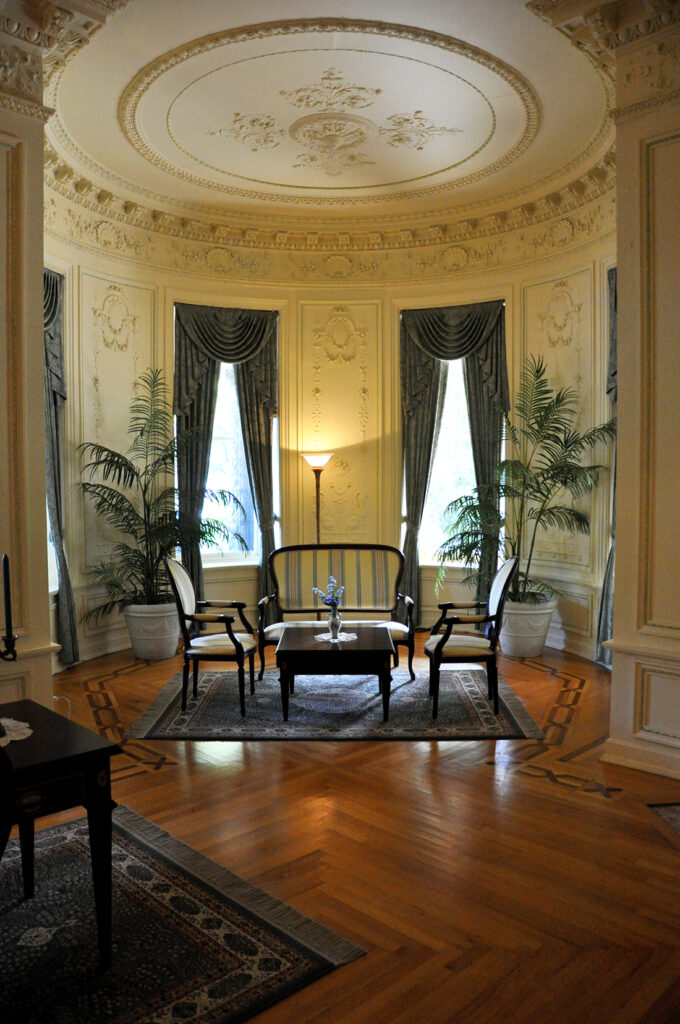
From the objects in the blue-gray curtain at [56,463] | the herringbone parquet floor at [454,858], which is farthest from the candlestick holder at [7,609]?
the blue-gray curtain at [56,463]

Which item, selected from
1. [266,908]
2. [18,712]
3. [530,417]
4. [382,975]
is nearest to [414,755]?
[266,908]

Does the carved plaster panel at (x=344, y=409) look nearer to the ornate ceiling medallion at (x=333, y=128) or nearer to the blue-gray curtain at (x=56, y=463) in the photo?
the ornate ceiling medallion at (x=333, y=128)

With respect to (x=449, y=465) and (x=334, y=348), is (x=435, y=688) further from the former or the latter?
(x=334, y=348)

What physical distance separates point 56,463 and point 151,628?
1.55 m

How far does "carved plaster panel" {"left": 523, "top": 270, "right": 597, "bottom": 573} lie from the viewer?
6879mm

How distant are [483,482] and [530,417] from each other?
848mm

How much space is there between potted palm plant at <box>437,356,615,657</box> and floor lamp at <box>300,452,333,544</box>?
4.09ft

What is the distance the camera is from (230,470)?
8094mm

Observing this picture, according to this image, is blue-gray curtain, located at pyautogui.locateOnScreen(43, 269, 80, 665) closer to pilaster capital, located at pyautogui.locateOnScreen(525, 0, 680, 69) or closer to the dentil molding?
the dentil molding

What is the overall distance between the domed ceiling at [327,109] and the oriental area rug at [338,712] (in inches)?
157

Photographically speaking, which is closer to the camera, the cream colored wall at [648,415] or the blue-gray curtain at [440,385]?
the cream colored wall at [648,415]

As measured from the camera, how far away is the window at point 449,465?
8008mm

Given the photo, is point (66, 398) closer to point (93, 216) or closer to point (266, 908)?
point (93, 216)

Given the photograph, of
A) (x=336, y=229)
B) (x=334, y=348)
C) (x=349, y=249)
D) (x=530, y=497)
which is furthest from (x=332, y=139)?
(x=530, y=497)
